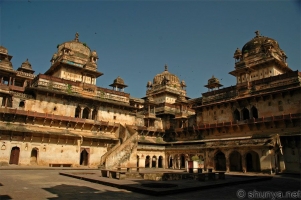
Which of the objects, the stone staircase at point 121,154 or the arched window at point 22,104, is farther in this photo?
the arched window at point 22,104

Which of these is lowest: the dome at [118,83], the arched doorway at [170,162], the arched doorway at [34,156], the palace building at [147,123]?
the arched doorway at [170,162]

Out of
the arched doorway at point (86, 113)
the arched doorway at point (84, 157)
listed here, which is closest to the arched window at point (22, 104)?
the arched doorway at point (86, 113)

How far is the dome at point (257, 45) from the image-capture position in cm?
4316

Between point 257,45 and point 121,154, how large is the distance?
33026 millimetres

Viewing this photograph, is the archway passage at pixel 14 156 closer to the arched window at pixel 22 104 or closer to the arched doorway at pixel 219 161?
the arched window at pixel 22 104

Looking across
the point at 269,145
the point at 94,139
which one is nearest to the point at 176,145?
the point at 94,139

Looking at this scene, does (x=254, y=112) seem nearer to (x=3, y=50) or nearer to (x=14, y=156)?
(x=14, y=156)

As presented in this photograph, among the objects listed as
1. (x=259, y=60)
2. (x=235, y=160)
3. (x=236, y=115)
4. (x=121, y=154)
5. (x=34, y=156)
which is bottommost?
(x=235, y=160)

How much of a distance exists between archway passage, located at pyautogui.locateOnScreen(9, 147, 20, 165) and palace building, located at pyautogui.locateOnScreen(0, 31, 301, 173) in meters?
0.10

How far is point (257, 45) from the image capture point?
44.2 m

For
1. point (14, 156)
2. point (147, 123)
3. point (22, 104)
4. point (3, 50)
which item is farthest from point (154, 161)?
point (3, 50)

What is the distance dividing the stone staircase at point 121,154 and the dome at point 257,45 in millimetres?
28227

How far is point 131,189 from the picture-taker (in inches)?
417

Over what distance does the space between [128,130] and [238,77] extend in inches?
973
